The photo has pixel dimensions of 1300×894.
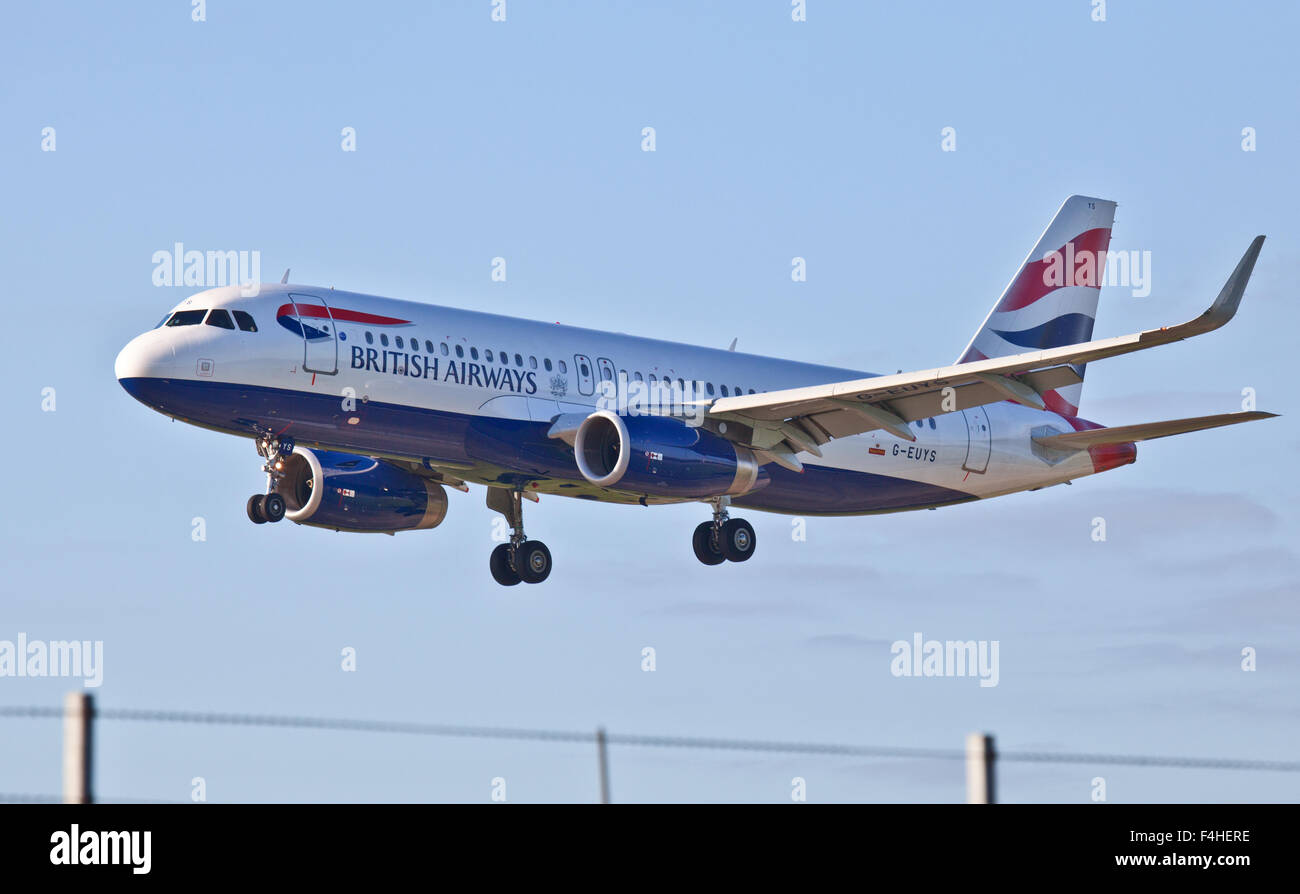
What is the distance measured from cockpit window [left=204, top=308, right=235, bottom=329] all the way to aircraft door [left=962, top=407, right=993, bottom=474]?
18.5 metres

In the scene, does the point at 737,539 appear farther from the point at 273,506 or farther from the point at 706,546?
the point at 273,506

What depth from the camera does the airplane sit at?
116 ft

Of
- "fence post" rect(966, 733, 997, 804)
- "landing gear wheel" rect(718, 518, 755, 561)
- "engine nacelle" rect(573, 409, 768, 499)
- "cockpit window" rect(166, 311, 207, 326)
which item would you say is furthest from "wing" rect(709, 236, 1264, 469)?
"fence post" rect(966, 733, 997, 804)

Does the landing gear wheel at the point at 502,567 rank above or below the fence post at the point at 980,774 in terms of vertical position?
above

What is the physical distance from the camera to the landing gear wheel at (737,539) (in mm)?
42656

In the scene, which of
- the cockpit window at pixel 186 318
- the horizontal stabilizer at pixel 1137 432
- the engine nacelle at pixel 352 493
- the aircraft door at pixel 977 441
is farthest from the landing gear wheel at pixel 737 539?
the cockpit window at pixel 186 318

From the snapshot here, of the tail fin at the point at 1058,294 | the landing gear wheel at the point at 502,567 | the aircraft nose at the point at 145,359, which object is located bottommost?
the landing gear wheel at the point at 502,567

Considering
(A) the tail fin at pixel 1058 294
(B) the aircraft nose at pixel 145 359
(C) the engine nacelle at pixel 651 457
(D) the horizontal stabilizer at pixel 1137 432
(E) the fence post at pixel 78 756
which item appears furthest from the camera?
(A) the tail fin at pixel 1058 294

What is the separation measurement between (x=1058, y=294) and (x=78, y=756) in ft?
141

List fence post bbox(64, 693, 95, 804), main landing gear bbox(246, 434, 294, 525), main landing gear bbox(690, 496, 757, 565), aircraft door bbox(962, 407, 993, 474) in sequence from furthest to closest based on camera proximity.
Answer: aircraft door bbox(962, 407, 993, 474) < main landing gear bbox(690, 496, 757, 565) < main landing gear bbox(246, 434, 294, 525) < fence post bbox(64, 693, 95, 804)

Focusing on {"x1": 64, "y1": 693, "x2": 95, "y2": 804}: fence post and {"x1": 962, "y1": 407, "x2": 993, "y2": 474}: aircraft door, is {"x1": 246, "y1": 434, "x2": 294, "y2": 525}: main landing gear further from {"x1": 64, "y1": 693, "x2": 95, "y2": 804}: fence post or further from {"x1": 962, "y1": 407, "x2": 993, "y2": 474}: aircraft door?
{"x1": 64, "y1": 693, "x2": 95, "y2": 804}: fence post

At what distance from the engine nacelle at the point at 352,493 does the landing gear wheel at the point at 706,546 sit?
20.2 ft

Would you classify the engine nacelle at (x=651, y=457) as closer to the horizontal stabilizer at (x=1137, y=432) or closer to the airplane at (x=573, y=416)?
the airplane at (x=573, y=416)

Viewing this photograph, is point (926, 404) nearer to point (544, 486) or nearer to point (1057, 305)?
point (544, 486)
